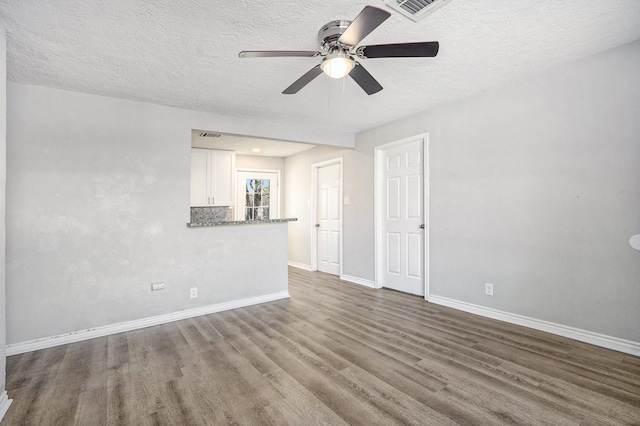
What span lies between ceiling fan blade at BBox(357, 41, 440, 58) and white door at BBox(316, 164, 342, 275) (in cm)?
354

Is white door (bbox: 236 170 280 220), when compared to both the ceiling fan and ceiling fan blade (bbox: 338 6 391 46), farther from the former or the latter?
ceiling fan blade (bbox: 338 6 391 46)

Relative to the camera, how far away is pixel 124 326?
3.14 metres

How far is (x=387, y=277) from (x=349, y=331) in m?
1.83

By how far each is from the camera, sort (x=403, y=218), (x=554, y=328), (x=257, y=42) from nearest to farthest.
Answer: (x=257, y=42) → (x=554, y=328) → (x=403, y=218)

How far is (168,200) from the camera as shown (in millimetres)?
3459

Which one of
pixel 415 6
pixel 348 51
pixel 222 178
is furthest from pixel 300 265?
pixel 415 6

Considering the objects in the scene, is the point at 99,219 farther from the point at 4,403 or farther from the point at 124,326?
the point at 4,403

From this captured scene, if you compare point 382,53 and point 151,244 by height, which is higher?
point 382,53

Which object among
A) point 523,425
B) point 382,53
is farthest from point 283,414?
point 382,53

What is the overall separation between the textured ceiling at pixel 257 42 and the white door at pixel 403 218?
1.10 meters

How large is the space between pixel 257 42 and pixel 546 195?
291cm

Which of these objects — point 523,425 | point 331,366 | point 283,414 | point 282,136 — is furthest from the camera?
point 282,136

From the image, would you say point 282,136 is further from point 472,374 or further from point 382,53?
point 472,374

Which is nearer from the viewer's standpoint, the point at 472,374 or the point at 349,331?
the point at 472,374
